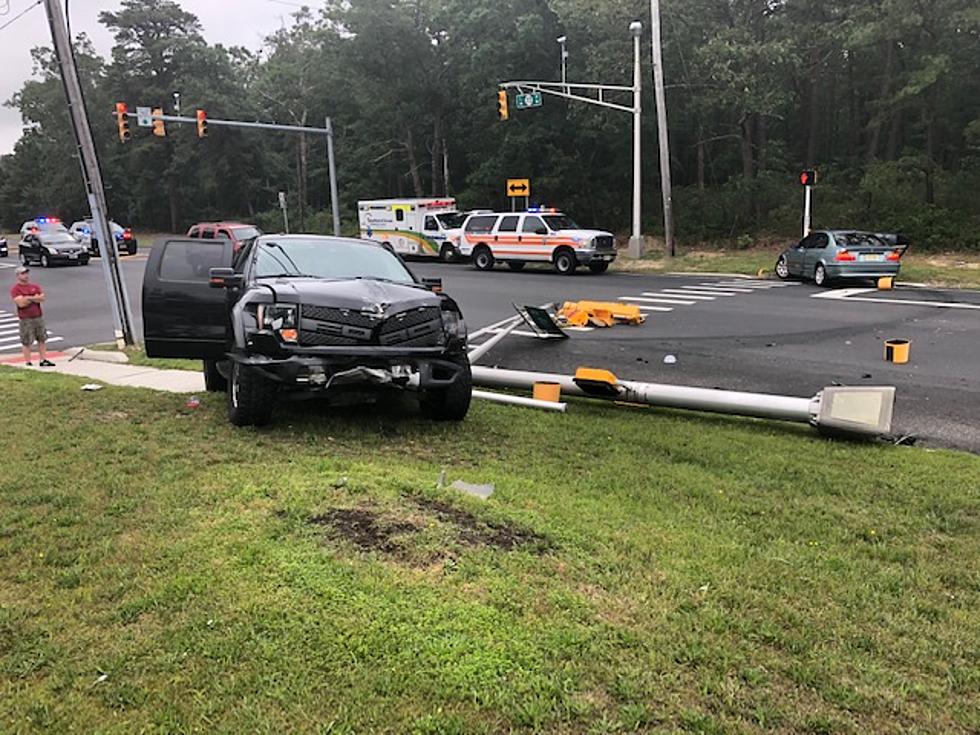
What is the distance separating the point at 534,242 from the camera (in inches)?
1057

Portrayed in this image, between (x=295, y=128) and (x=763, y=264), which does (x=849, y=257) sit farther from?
(x=295, y=128)

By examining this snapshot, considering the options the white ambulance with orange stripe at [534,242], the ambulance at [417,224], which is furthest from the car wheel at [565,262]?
the ambulance at [417,224]

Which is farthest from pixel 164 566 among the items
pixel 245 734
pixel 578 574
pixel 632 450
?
pixel 632 450

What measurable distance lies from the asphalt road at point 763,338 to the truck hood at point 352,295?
4.25m

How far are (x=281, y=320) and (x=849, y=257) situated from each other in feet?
58.5

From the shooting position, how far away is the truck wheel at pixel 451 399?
278 inches

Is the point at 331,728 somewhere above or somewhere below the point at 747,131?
below

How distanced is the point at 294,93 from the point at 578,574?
6240 cm

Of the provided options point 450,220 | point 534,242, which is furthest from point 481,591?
point 450,220

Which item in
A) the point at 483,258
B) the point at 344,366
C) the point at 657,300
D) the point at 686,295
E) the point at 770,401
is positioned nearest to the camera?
the point at 344,366

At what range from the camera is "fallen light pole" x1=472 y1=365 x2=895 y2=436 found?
266 inches

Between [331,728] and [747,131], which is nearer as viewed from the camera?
[331,728]

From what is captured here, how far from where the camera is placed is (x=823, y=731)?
2.70 meters

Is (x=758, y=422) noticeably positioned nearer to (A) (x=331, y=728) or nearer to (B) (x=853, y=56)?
(A) (x=331, y=728)
